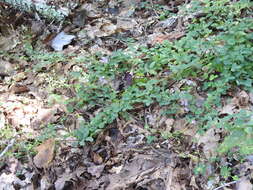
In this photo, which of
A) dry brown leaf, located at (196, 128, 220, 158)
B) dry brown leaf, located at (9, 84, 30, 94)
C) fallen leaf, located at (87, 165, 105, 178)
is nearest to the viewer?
dry brown leaf, located at (196, 128, 220, 158)

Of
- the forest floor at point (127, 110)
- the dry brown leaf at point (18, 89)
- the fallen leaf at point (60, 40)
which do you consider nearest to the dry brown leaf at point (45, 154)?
the forest floor at point (127, 110)

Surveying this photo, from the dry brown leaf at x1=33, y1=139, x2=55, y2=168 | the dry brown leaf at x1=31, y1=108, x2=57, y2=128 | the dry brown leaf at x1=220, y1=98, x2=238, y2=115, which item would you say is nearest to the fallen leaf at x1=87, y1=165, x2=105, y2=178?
the dry brown leaf at x1=33, y1=139, x2=55, y2=168

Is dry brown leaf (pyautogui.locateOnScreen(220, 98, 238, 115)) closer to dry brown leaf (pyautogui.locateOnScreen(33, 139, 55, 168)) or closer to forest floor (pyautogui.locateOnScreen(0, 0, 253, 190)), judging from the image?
forest floor (pyautogui.locateOnScreen(0, 0, 253, 190))

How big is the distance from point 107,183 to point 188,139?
0.74 metres

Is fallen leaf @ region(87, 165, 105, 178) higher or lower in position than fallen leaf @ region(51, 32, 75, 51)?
lower

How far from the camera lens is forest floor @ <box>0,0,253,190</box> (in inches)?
108

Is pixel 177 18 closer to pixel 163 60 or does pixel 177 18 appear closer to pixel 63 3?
pixel 163 60

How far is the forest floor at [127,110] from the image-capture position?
2.74 meters

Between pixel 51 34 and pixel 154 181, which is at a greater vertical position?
pixel 51 34

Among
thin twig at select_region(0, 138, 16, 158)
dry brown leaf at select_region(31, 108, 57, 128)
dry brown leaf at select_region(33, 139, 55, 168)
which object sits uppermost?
thin twig at select_region(0, 138, 16, 158)

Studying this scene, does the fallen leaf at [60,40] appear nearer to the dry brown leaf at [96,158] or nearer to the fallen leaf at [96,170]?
the dry brown leaf at [96,158]

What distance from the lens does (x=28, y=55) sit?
4379mm

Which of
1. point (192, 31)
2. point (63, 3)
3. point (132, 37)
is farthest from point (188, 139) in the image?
point (63, 3)

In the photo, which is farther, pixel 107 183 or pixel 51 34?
pixel 51 34
